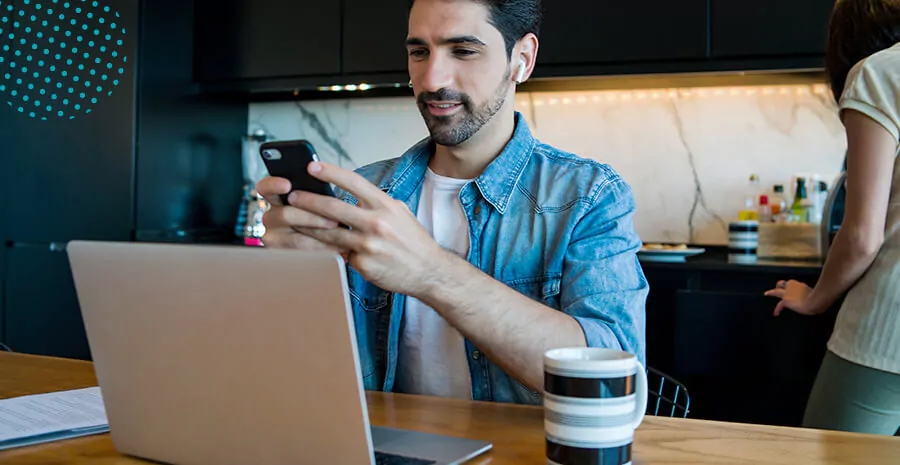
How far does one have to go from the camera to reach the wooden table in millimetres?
751

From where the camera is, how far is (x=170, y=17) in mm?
2947

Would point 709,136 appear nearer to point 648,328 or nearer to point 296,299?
point 648,328

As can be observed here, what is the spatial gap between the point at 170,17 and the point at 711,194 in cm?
201

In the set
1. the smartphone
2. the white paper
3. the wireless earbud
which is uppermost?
the wireless earbud

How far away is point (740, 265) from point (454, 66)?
48.9 inches

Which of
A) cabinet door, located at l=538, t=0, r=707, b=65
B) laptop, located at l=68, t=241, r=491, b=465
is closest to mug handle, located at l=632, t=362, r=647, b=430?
laptop, located at l=68, t=241, r=491, b=465

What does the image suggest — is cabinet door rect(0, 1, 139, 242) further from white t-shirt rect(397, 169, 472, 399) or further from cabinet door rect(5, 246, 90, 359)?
white t-shirt rect(397, 169, 472, 399)

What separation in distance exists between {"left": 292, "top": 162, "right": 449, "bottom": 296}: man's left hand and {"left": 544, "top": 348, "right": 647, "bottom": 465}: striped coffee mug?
0.73ft

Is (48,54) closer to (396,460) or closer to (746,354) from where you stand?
(746,354)

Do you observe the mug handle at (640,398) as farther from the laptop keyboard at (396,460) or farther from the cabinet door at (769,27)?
the cabinet door at (769,27)

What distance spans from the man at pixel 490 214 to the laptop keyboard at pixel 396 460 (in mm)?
291

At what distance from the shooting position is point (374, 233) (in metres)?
0.80

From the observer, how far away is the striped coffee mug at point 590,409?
63 cm

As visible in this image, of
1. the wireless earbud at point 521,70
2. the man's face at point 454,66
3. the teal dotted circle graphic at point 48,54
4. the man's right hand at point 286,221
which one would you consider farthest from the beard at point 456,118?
the teal dotted circle graphic at point 48,54
